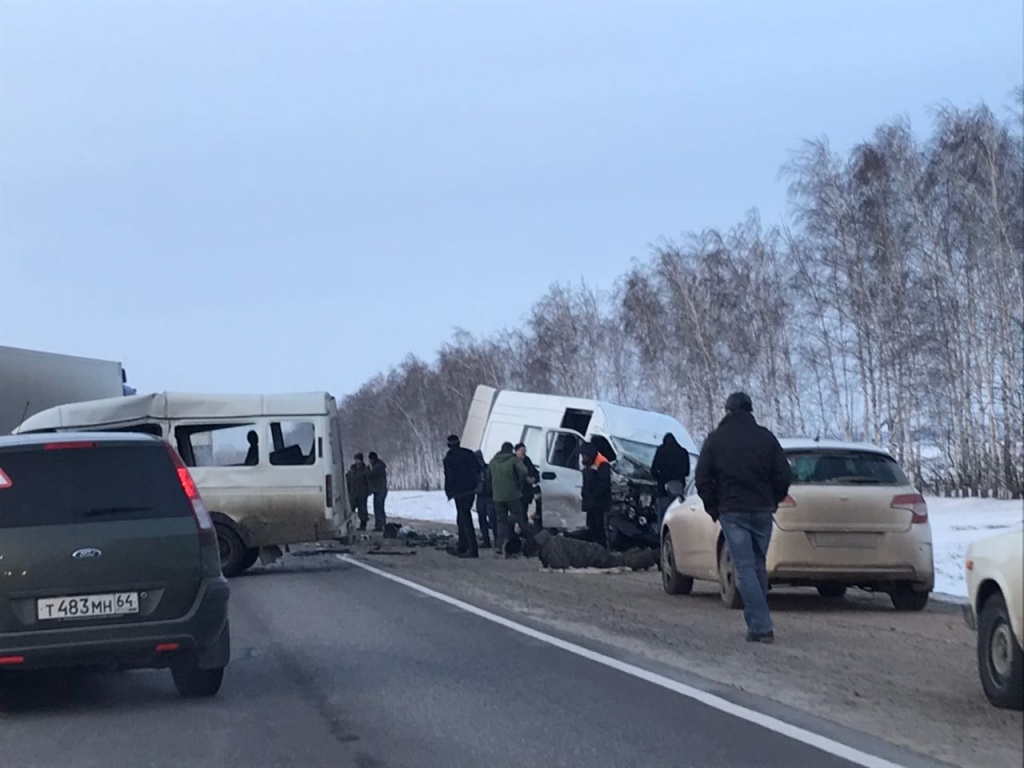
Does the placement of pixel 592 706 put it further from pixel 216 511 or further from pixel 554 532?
pixel 554 532

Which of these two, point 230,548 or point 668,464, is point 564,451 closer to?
point 668,464

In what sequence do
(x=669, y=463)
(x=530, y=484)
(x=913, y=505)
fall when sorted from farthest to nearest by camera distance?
(x=530, y=484), (x=669, y=463), (x=913, y=505)

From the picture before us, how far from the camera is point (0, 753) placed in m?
7.75

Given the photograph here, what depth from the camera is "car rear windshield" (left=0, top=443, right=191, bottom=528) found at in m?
8.83

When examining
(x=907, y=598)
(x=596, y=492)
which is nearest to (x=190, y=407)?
(x=596, y=492)

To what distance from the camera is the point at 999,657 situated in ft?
27.3

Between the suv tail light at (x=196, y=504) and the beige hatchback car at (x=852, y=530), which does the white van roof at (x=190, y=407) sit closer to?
the beige hatchback car at (x=852, y=530)

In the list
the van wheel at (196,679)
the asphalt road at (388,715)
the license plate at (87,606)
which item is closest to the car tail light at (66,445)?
the license plate at (87,606)

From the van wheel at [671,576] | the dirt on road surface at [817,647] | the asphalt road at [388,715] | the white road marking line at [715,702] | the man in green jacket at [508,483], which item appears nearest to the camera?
the white road marking line at [715,702]

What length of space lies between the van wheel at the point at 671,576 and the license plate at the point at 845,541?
2.43 metres

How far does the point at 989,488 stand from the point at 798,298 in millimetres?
47798

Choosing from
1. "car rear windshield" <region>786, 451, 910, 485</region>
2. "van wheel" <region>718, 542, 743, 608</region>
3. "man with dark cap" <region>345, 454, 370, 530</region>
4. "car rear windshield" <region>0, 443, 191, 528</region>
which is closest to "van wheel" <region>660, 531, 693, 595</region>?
"van wheel" <region>718, 542, 743, 608</region>

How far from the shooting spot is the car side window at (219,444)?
2006cm

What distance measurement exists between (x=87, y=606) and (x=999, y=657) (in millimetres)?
5124
